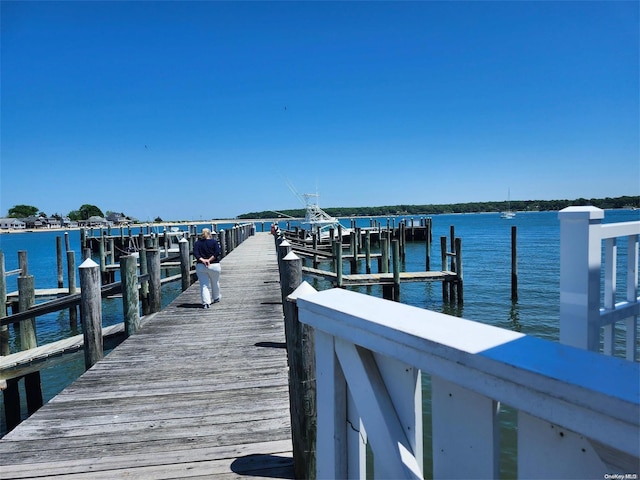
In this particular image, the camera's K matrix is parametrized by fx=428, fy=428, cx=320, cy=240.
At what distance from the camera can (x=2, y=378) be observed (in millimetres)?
6246

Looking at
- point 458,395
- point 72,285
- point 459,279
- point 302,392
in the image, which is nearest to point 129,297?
point 302,392

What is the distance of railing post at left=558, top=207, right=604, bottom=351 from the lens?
2.42m

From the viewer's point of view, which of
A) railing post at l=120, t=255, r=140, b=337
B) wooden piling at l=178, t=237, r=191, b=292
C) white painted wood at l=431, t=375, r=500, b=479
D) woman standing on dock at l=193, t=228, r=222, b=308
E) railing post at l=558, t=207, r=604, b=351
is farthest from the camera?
wooden piling at l=178, t=237, r=191, b=292

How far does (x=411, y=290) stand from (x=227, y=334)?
50.6ft

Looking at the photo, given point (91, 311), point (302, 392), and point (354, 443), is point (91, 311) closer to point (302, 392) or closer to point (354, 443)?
point (302, 392)

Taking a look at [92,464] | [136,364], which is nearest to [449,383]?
[92,464]

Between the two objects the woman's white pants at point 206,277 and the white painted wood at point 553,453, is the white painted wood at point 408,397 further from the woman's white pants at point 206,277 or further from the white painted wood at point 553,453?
the woman's white pants at point 206,277

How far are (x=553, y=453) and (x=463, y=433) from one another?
0.81ft

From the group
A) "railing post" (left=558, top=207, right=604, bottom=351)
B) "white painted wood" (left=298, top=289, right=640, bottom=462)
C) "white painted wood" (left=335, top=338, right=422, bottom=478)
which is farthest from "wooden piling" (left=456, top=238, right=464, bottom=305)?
"white painted wood" (left=298, top=289, right=640, bottom=462)

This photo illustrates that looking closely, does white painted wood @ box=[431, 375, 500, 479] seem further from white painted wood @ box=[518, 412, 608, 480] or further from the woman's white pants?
the woman's white pants

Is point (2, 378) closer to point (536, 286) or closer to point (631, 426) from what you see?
point (631, 426)

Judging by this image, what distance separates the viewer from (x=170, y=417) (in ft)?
12.4

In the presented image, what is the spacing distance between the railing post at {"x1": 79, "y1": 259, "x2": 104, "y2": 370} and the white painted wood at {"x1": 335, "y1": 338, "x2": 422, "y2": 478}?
5339 millimetres

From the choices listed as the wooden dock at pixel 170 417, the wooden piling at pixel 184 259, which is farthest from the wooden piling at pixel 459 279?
the wooden dock at pixel 170 417
